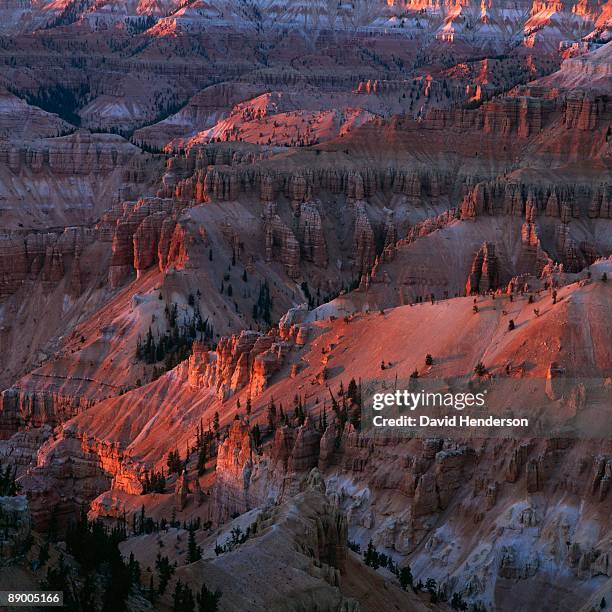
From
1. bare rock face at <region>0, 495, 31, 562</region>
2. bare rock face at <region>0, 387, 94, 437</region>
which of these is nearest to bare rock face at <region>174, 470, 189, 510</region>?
bare rock face at <region>0, 495, 31, 562</region>

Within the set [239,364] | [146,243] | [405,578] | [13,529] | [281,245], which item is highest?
[13,529]

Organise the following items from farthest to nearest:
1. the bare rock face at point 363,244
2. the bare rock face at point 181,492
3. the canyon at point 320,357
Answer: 1. the bare rock face at point 363,244
2. the bare rock face at point 181,492
3. the canyon at point 320,357

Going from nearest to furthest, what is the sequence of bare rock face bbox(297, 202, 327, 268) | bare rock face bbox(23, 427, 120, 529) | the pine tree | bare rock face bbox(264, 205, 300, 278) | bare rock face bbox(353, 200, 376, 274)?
the pine tree < bare rock face bbox(23, 427, 120, 529) < bare rock face bbox(264, 205, 300, 278) < bare rock face bbox(353, 200, 376, 274) < bare rock face bbox(297, 202, 327, 268)

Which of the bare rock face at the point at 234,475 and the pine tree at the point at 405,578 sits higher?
the pine tree at the point at 405,578

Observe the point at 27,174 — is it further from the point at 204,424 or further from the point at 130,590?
the point at 130,590

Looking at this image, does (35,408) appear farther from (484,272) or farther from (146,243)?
(484,272)

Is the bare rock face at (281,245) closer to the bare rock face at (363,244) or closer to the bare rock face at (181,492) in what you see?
the bare rock face at (363,244)

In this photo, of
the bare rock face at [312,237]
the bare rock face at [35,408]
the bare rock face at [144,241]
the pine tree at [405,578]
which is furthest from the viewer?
the bare rock face at [312,237]

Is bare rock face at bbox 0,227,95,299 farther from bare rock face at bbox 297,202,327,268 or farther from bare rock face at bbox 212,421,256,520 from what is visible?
bare rock face at bbox 212,421,256,520

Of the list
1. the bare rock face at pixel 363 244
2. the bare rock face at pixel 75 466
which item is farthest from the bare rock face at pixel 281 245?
the bare rock face at pixel 75 466

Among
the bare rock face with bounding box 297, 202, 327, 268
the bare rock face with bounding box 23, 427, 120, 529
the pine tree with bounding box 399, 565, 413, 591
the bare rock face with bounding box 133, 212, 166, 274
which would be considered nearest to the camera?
the pine tree with bounding box 399, 565, 413, 591

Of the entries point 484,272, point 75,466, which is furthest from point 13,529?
point 484,272
